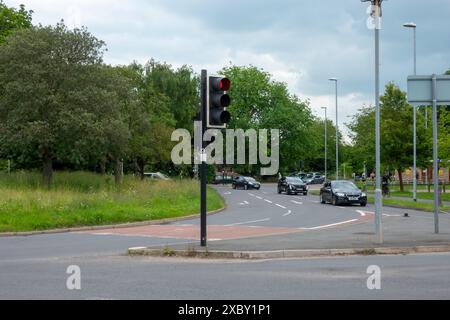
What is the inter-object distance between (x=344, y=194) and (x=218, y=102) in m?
25.2

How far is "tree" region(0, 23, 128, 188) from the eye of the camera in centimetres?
3625

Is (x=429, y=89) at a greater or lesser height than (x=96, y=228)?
greater

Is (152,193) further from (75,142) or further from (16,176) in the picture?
(16,176)

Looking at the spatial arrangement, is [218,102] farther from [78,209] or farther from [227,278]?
[78,209]

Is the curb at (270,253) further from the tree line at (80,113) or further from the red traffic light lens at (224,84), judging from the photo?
the tree line at (80,113)

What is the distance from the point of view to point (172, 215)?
2662 cm

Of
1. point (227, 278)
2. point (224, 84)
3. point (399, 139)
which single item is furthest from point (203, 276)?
point (399, 139)

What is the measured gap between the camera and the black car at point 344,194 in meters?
37.6

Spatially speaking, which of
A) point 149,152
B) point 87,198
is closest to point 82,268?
point 87,198

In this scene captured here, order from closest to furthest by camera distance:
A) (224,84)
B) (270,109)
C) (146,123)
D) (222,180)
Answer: (224,84) < (146,123) < (222,180) < (270,109)

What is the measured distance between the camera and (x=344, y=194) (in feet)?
124

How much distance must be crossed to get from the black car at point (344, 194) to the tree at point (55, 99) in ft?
44.9

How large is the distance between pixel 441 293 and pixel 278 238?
821cm
